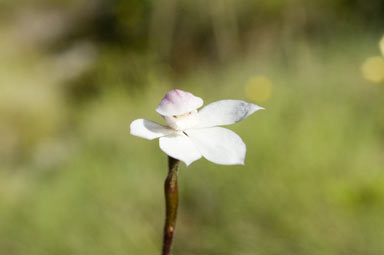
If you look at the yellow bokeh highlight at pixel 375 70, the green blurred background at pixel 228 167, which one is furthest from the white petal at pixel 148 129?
the yellow bokeh highlight at pixel 375 70

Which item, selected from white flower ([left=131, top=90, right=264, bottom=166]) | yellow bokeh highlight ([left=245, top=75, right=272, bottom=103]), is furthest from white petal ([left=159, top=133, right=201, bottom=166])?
yellow bokeh highlight ([left=245, top=75, right=272, bottom=103])

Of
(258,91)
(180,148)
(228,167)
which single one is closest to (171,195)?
(180,148)

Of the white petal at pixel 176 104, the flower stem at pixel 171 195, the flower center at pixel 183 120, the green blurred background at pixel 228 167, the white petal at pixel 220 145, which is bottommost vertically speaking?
the flower stem at pixel 171 195

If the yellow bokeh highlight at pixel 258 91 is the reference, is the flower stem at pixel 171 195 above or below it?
below

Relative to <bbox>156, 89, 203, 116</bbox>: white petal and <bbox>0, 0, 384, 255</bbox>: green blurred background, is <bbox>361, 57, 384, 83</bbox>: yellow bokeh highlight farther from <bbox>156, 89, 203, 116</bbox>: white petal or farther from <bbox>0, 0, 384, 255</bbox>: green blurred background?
<bbox>156, 89, 203, 116</bbox>: white petal

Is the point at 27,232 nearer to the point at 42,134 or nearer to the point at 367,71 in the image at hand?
the point at 367,71

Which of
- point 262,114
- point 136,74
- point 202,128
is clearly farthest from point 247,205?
point 136,74

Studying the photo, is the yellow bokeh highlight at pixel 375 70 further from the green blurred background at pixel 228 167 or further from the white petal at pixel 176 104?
the white petal at pixel 176 104

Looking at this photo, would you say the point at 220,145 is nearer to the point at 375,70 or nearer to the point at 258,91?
the point at 375,70

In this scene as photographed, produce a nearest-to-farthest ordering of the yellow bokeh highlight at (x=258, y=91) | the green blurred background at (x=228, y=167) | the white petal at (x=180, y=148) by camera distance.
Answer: the white petal at (x=180, y=148), the green blurred background at (x=228, y=167), the yellow bokeh highlight at (x=258, y=91)
